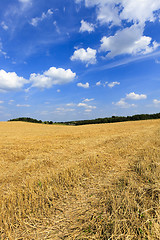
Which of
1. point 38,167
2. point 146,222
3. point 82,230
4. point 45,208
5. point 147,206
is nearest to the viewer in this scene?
point 146,222

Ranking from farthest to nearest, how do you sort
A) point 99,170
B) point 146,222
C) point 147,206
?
point 99,170, point 147,206, point 146,222

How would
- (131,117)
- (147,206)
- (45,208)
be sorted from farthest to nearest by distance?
1. (131,117)
2. (45,208)
3. (147,206)

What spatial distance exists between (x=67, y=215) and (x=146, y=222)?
1.58m

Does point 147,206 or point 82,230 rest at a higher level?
point 147,206

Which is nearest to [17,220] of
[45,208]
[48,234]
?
[45,208]

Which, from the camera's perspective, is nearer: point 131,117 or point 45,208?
point 45,208

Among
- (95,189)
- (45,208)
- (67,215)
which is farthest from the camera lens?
(95,189)

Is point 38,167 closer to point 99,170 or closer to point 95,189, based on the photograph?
point 99,170

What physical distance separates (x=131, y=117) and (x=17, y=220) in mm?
72173

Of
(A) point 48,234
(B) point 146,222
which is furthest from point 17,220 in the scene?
(B) point 146,222

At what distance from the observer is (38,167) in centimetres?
612

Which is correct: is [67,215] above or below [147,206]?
below

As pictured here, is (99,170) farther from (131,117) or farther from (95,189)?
(131,117)

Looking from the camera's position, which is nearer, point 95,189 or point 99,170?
point 95,189
